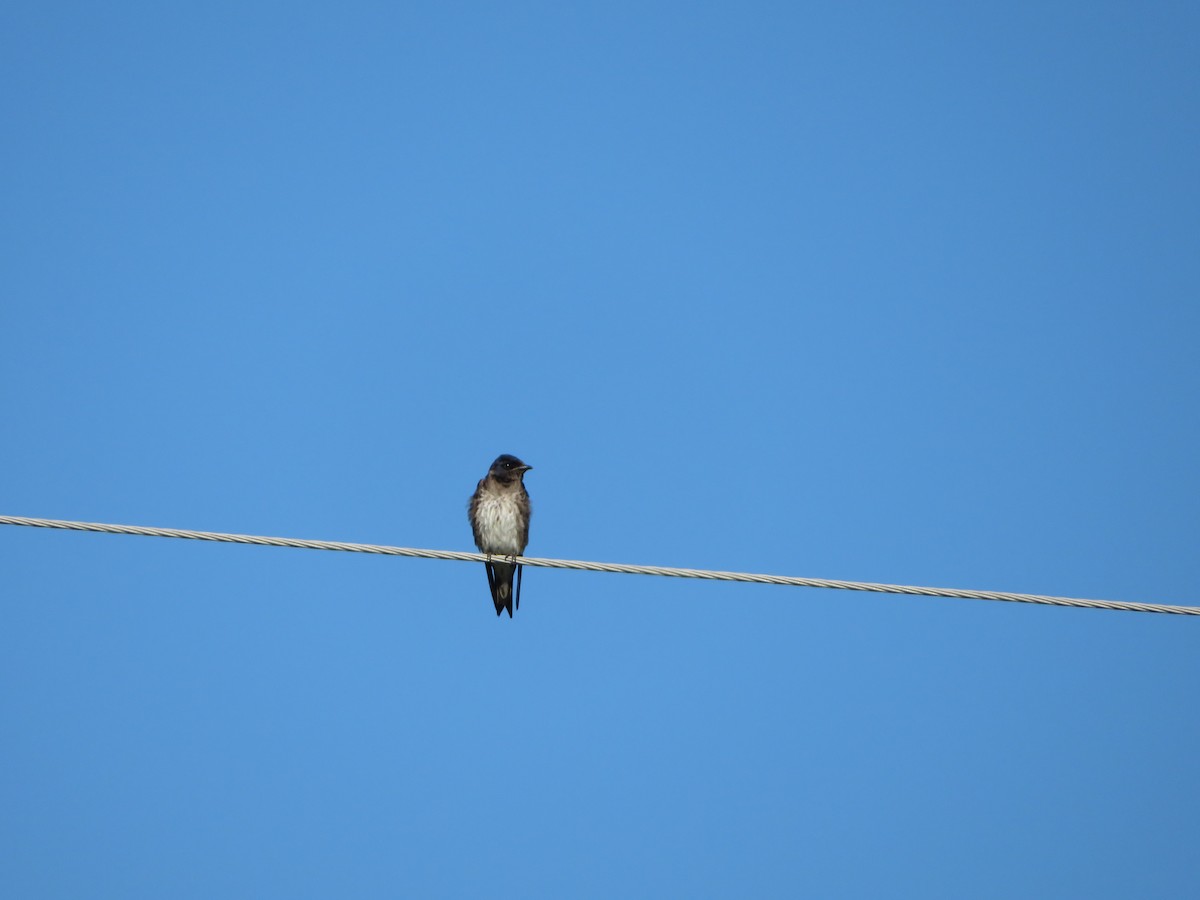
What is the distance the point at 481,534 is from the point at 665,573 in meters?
5.57

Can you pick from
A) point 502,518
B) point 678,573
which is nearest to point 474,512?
point 502,518

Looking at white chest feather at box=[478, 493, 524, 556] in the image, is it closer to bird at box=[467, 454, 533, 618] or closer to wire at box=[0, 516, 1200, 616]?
bird at box=[467, 454, 533, 618]

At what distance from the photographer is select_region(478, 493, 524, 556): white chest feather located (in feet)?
39.9

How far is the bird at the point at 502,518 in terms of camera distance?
12.2m

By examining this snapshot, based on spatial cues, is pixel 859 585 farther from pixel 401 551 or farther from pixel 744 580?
pixel 401 551

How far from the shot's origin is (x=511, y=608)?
12.5 meters

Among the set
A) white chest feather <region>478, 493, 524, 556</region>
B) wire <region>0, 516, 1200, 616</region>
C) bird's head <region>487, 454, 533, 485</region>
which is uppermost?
bird's head <region>487, 454, 533, 485</region>

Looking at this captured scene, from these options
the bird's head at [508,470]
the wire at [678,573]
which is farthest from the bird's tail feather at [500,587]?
the wire at [678,573]

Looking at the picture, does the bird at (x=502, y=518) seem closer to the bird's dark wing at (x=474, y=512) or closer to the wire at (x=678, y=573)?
the bird's dark wing at (x=474, y=512)

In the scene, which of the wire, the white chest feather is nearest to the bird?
the white chest feather

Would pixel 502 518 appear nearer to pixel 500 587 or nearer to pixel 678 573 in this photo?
pixel 500 587

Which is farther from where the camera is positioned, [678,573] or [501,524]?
[501,524]

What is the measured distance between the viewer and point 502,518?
39.9 ft

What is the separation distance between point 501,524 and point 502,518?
0.06 meters
